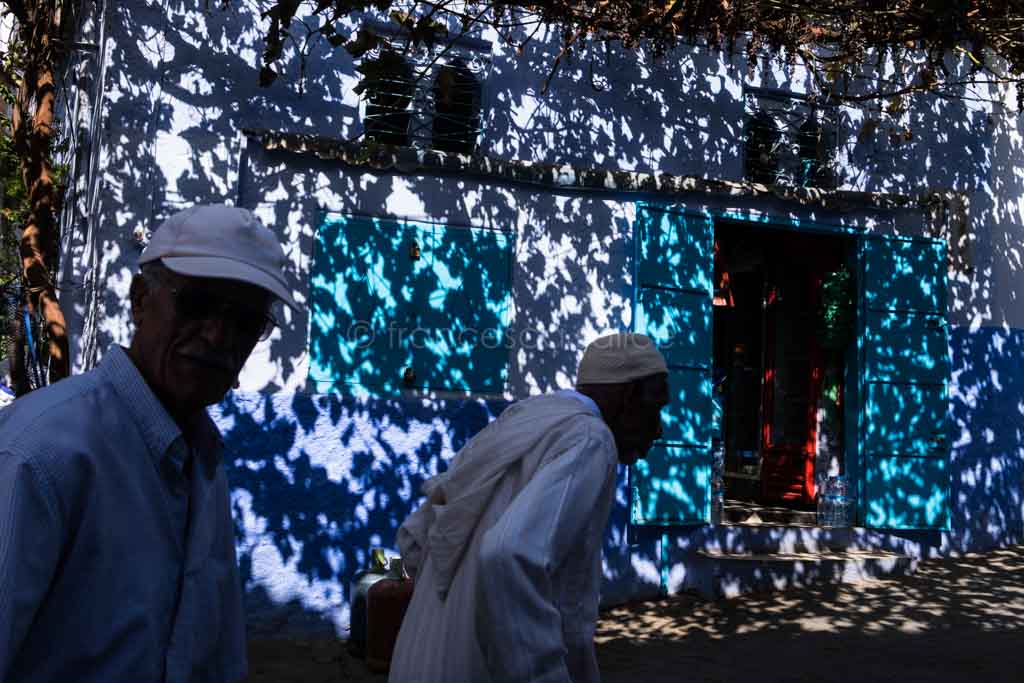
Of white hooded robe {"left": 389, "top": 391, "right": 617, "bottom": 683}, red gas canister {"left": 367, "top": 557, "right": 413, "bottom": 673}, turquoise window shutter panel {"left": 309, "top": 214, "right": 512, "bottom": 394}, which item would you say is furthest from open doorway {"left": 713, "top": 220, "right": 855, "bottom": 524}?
white hooded robe {"left": 389, "top": 391, "right": 617, "bottom": 683}

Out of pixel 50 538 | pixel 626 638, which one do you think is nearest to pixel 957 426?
pixel 626 638

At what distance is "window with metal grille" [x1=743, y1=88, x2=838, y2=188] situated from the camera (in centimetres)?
905

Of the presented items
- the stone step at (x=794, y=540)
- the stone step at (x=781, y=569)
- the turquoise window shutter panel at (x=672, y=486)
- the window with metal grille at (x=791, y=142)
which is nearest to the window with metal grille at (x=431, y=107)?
the window with metal grille at (x=791, y=142)

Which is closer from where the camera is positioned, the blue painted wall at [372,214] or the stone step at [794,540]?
the blue painted wall at [372,214]

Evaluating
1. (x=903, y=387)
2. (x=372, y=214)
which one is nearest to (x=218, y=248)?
(x=372, y=214)

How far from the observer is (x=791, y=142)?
30.0 feet

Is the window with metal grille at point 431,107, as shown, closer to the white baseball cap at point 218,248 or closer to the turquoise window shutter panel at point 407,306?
the turquoise window shutter panel at point 407,306

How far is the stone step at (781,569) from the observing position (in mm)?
8211

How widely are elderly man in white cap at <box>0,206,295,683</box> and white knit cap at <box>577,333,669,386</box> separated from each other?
116 centimetres

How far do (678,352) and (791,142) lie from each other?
7.75 ft

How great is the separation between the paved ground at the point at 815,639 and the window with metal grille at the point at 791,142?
140 inches

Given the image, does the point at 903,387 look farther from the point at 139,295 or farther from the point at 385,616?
the point at 139,295

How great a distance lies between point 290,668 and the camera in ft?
21.7

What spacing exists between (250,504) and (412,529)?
15.7 ft
